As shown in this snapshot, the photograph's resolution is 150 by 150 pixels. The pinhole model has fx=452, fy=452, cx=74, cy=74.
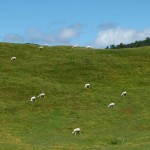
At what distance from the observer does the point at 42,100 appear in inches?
2194

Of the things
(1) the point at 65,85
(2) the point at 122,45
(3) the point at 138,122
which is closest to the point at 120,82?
(1) the point at 65,85

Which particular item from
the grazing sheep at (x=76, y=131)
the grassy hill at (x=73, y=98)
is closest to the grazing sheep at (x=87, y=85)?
the grassy hill at (x=73, y=98)

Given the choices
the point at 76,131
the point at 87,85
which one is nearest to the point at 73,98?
the point at 87,85

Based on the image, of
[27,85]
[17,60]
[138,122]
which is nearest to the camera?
[138,122]

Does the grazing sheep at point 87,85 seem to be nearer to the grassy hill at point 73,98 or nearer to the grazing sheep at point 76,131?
the grassy hill at point 73,98

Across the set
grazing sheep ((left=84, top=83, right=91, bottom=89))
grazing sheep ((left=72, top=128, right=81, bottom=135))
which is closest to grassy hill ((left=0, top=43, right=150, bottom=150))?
grazing sheep ((left=72, top=128, right=81, bottom=135))

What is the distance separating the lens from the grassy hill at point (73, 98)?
134ft

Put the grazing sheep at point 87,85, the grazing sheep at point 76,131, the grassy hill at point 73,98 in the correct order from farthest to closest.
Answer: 1. the grazing sheep at point 87,85
2. the grazing sheep at point 76,131
3. the grassy hill at point 73,98

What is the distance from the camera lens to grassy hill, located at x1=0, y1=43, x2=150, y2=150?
40719mm

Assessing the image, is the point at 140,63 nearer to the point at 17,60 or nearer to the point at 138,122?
the point at 17,60

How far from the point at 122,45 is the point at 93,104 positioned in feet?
336

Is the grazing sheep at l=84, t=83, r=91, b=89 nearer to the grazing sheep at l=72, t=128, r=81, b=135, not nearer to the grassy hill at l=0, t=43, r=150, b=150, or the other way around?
the grassy hill at l=0, t=43, r=150, b=150

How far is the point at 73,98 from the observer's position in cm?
5666

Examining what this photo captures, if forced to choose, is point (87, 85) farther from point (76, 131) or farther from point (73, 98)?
point (76, 131)
